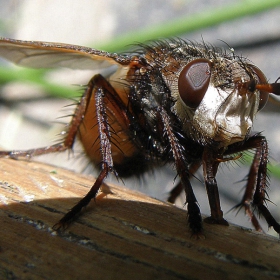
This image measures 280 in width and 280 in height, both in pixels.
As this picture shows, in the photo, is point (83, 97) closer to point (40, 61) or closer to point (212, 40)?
point (40, 61)

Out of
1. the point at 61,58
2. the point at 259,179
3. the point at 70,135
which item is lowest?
the point at 70,135

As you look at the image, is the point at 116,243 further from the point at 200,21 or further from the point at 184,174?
the point at 200,21

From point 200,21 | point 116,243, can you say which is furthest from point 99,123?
point 200,21

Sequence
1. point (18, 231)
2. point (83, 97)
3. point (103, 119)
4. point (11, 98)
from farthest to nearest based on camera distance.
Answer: point (11, 98)
point (83, 97)
point (103, 119)
point (18, 231)

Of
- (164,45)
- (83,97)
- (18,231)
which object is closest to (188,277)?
(18,231)

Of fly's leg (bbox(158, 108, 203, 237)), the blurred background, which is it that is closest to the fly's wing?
fly's leg (bbox(158, 108, 203, 237))

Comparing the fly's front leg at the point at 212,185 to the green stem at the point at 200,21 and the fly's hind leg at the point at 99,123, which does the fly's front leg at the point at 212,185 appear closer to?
the fly's hind leg at the point at 99,123

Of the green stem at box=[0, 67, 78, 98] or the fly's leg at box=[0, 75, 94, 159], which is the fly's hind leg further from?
the green stem at box=[0, 67, 78, 98]

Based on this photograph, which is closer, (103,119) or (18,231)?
(18,231)
